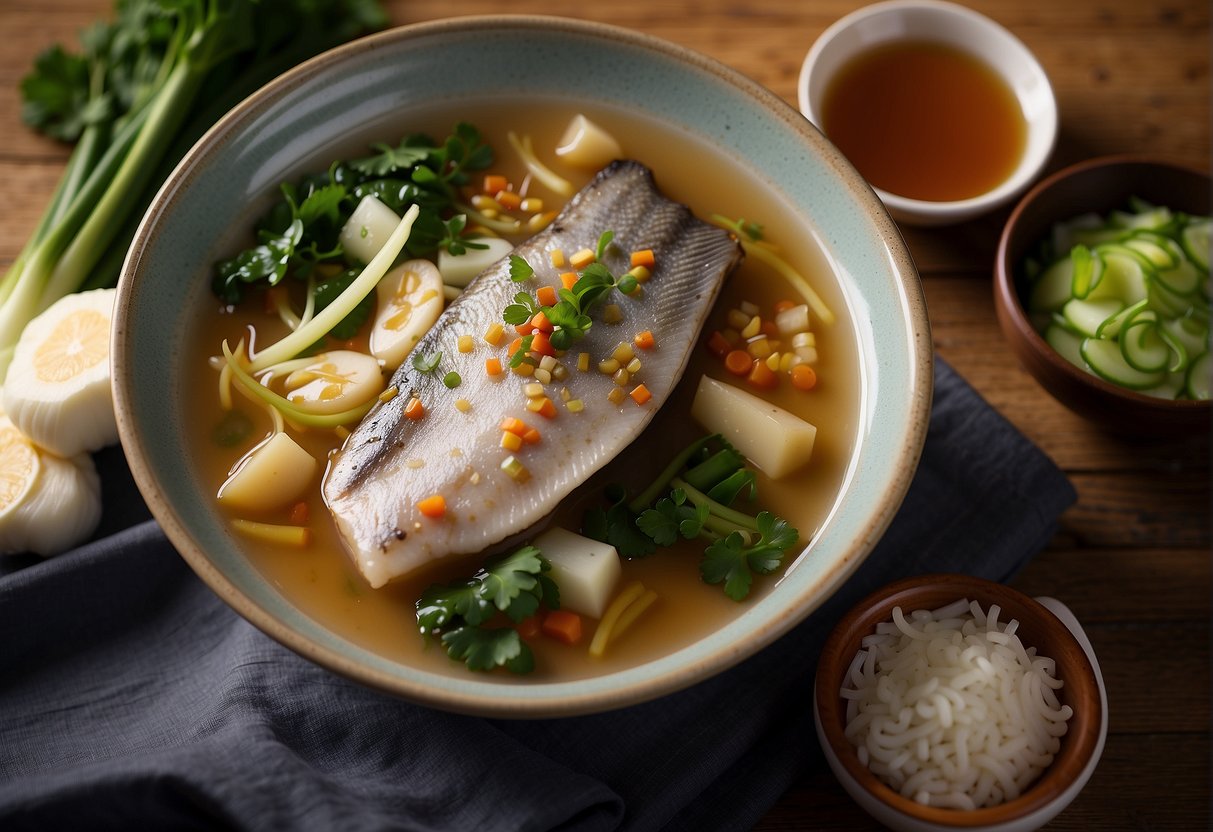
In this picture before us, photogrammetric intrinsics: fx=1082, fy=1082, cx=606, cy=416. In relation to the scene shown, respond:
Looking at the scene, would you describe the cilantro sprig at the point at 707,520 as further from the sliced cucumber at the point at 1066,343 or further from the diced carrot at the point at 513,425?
the sliced cucumber at the point at 1066,343

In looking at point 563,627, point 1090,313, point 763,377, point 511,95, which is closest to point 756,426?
point 763,377

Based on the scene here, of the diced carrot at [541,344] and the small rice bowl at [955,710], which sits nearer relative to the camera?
the small rice bowl at [955,710]

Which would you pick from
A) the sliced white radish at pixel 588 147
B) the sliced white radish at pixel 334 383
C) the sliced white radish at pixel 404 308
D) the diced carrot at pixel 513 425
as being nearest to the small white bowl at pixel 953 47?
the sliced white radish at pixel 588 147

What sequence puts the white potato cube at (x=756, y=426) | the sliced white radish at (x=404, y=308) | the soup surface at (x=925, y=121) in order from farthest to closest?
the soup surface at (x=925, y=121), the sliced white radish at (x=404, y=308), the white potato cube at (x=756, y=426)

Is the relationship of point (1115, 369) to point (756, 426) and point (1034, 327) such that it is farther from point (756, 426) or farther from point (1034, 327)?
point (756, 426)

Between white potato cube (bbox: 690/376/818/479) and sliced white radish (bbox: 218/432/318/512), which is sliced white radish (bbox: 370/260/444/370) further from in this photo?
white potato cube (bbox: 690/376/818/479)

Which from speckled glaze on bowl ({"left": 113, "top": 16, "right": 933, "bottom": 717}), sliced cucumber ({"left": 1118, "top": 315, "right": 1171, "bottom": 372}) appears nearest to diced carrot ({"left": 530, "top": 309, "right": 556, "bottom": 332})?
speckled glaze on bowl ({"left": 113, "top": 16, "right": 933, "bottom": 717})
